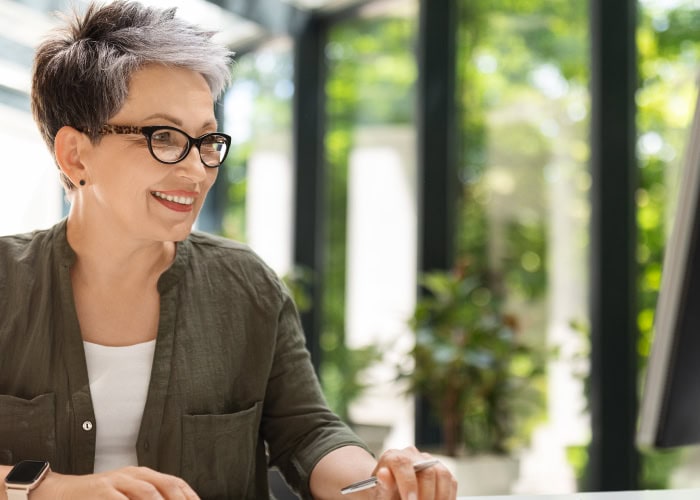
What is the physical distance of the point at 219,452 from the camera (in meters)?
1.47

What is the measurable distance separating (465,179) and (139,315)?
3105 millimetres

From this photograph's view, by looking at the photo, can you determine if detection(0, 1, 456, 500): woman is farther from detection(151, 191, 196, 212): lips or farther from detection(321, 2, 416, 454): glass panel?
detection(321, 2, 416, 454): glass panel

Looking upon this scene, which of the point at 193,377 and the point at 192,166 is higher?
the point at 192,166

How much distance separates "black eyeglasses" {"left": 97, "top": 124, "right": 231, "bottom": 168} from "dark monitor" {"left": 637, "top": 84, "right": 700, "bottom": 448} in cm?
77

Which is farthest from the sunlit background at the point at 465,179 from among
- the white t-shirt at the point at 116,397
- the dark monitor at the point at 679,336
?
the dark monitor at the point at 679,336

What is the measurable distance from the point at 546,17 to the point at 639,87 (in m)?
0.61

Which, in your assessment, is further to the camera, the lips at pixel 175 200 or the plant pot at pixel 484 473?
the plant pot at pixel 484 473

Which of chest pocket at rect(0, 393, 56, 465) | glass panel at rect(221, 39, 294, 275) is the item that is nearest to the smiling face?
chest pocket at rect(0, 393, 56, 465)

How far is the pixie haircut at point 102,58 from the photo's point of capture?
4.60ft

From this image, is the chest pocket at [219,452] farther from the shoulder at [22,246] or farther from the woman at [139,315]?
the shoulder at [22,246]

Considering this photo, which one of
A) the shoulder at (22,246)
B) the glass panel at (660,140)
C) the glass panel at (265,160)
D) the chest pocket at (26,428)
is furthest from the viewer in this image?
the glass panel at (265,160)

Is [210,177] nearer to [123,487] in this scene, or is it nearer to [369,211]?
[123,487]

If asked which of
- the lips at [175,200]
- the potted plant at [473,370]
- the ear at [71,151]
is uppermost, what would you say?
the ear at [71,151]

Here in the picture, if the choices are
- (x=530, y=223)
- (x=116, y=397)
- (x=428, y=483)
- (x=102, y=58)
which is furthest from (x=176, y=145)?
(x=530, y=223)
